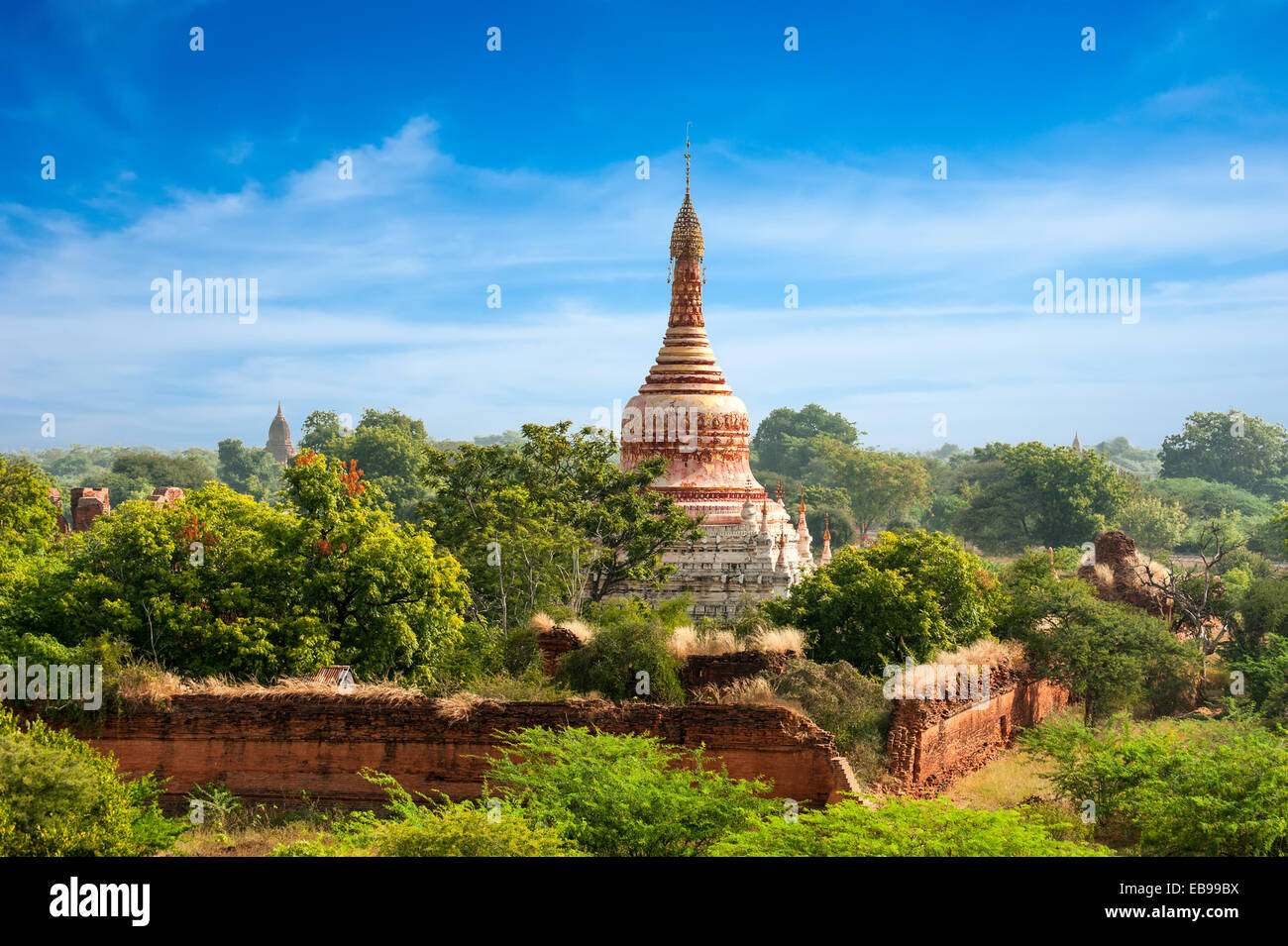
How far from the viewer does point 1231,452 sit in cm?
10369

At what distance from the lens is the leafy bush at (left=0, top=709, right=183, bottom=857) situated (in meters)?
12.9

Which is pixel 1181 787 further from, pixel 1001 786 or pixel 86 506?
pixel 86 506

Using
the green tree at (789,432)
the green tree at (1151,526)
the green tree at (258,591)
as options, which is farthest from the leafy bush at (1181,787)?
the green tree at (789,432)

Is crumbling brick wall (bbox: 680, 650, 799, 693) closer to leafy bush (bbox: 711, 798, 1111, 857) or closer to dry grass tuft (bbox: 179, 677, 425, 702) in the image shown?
dry grass tuft (bbox: 179, 677, 425, 702)

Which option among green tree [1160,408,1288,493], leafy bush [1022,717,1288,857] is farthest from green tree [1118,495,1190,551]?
leafy bush [1022,717,1288,857]

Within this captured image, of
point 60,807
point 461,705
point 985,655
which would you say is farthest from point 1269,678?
point 60,807

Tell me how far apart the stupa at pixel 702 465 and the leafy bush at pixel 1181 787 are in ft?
43.1

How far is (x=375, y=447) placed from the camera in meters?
77.8

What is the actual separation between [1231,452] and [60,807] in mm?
104321

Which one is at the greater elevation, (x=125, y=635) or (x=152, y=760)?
(x=125, y=635)

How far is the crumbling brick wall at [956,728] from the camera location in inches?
722
